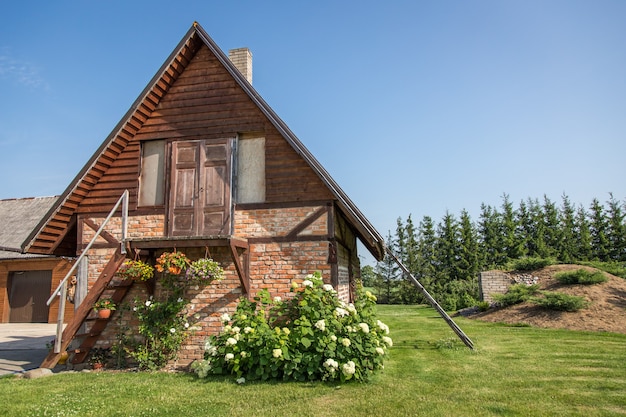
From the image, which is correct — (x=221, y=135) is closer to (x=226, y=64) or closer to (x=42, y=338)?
(x=226, y=64)

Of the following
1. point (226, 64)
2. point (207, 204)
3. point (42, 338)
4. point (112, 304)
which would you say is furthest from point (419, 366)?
point (42, 338)

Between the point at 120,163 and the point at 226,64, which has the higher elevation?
the point at 226,64

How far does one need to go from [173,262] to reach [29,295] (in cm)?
1741

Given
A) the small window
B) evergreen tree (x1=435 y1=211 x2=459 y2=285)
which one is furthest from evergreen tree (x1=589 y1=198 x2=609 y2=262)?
the small window

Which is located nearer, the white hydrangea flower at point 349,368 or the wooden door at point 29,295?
the white hydrangea flower at point 349,368

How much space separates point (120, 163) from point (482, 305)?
14125 millimetres

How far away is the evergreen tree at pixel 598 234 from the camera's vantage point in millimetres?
31006

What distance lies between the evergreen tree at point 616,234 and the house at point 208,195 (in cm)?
2943

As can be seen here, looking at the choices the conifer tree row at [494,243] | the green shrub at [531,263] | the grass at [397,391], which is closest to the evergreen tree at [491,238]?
the conifer tree row at [494,243]

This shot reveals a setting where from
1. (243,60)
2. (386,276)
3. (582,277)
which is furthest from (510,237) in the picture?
(243,60)

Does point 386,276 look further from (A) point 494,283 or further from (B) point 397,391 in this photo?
(B) point 397,391

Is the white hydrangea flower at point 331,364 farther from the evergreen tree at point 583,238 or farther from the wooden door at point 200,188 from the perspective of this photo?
the evergreen tree at point 583,238

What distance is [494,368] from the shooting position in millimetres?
7668

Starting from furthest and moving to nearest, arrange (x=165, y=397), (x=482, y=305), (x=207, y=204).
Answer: (x=482, y=305)
(x=207, y=204)
(x=165, y=397)
